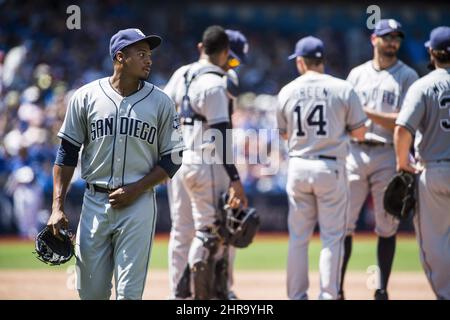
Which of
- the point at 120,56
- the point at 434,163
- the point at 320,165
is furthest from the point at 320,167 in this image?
the point at 120,56

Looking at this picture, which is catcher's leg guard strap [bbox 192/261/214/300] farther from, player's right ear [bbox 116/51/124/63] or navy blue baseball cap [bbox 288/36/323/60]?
player's right ear [bbox 116/51/124/63]

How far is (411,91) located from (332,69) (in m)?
13.8

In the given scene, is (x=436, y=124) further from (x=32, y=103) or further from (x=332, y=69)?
(x=332, y=69)

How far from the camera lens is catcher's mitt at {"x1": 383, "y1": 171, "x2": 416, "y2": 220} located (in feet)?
23.1

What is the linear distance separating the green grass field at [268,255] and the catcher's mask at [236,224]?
4.12 m

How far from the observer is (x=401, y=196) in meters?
7.14

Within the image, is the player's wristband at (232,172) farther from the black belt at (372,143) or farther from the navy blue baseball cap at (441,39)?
the navy blue baseball cap at (441,39)

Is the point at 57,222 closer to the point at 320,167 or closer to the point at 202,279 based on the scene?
the point at 202,279

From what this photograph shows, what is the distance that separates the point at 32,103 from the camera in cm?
1697

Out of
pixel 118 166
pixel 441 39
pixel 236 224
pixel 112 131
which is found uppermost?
pixel 441 39

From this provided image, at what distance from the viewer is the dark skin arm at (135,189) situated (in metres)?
5.47

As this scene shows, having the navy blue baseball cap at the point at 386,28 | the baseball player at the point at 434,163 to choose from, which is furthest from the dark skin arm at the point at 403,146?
the navy blue baseball cap at the point at 386,28

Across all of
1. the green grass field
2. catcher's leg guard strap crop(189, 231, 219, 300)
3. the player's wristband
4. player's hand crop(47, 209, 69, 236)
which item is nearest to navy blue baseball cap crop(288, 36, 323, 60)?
the player's wristband

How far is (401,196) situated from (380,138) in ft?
3.31
